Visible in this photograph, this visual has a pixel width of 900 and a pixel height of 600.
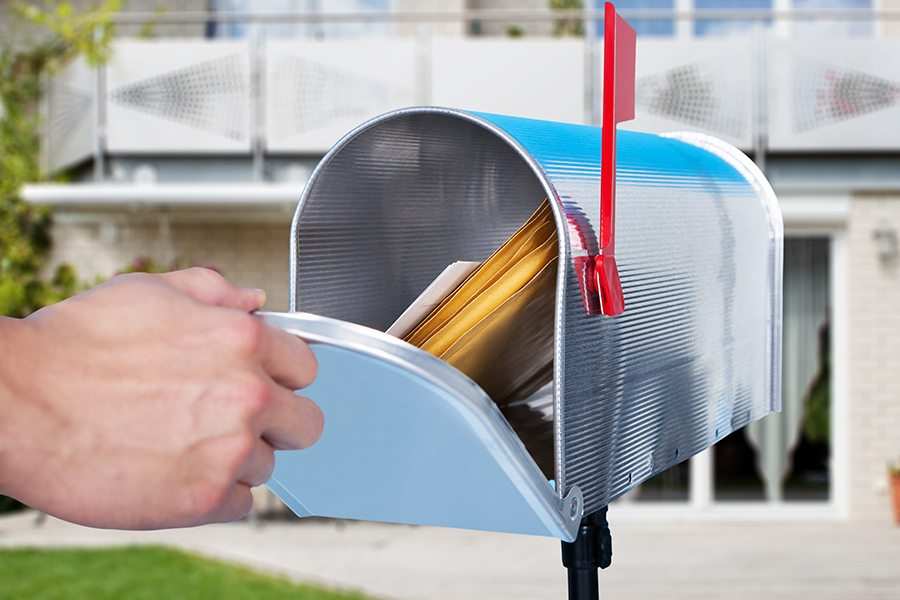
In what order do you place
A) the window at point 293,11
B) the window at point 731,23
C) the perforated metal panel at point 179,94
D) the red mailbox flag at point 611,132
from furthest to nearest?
the window at point 293,11 < the window at point 731,23 < the perforated metal panel at point 179,94 < the red mailbox flag at point 611,132

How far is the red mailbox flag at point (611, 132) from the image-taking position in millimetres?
1524

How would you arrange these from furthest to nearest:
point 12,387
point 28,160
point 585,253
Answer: point 28,160, point 585,253, point 12,387

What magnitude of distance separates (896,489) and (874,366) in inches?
45.7

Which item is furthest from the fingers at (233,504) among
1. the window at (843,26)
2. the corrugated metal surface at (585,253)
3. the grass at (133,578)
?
the window at (843,26)

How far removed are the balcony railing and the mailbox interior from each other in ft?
28.4

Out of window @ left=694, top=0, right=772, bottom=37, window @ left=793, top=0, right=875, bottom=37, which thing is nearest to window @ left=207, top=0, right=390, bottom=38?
window @ left=694, top=0, right=772, bottom=37

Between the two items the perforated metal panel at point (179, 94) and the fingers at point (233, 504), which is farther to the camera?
the perforated metal panel at point (179, 94)

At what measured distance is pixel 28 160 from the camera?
476 inches

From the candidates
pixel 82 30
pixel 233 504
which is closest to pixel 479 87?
pixel 82 30

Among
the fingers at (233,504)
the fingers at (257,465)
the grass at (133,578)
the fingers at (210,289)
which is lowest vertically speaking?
the grass at (133,578)

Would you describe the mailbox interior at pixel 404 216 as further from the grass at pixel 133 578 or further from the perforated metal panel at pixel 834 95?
the perforated metal panel at pixel 834 95

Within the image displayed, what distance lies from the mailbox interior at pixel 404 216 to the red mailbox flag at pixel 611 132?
0.13 m

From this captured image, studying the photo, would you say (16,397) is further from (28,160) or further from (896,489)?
(28,160)

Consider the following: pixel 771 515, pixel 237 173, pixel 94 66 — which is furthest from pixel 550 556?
pixel 94 66
